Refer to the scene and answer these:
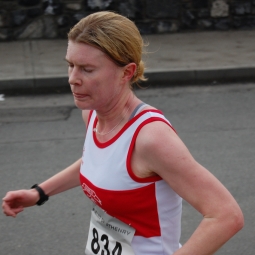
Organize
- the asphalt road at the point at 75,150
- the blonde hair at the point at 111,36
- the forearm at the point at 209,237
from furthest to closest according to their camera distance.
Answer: the asphalt road at the point at 75,150, the blonde hair at the point at 111,36, the forearm at the point at 209,237

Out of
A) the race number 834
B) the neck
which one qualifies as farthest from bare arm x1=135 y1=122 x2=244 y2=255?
the race number 834

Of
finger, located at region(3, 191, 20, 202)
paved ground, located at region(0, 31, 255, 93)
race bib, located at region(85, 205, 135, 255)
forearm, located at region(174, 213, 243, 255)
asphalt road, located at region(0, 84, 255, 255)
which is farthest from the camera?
paved ground, located at region(0, 31, 255, 93)

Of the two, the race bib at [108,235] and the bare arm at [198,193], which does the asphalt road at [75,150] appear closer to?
the race bib at [108,235]

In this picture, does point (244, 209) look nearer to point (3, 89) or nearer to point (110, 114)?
point (110, 114)

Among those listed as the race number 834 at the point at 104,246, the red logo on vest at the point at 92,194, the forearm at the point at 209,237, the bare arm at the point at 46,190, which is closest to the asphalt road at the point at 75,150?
the bare arm at the point at 46,190

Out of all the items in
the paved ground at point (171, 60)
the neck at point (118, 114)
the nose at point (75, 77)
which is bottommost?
the paved ground at point (171, 60)

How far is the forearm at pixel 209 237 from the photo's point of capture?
1.76 meters

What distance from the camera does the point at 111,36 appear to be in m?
1.91

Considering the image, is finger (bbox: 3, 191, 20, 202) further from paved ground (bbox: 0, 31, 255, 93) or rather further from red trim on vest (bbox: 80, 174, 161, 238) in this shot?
paved ground (bbox: 0, 31, 255, 93)

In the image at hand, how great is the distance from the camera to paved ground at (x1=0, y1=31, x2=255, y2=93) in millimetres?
8547

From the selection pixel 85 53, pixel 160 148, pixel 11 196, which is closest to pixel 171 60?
pixel 11 196

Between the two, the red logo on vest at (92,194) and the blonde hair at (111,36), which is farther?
the red logo on vest at (92,194)

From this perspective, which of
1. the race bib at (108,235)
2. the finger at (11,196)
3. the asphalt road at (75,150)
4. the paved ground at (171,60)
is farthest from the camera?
the paved ground at (171,60)

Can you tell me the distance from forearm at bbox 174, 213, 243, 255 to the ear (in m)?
0.55
